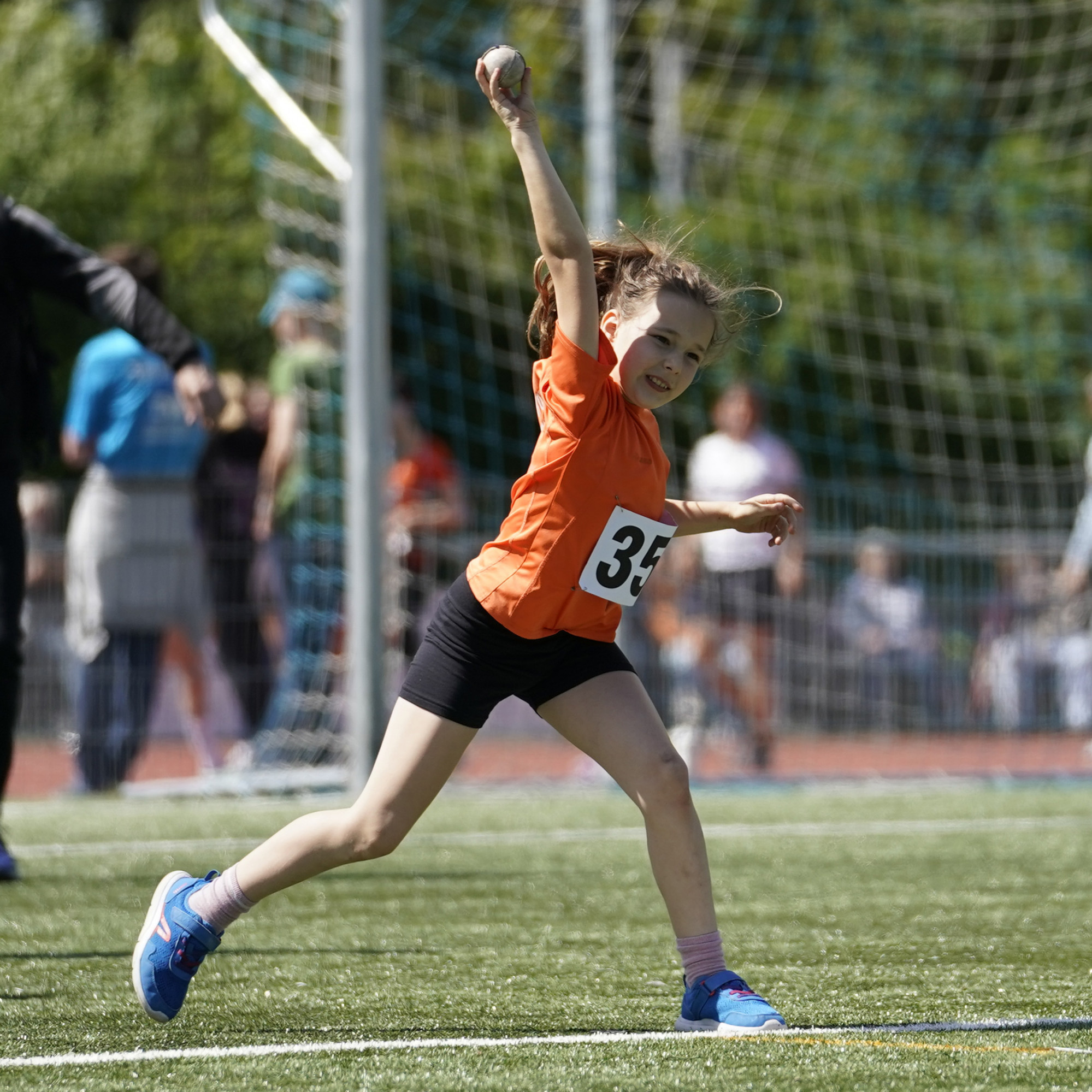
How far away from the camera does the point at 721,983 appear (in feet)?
11.4

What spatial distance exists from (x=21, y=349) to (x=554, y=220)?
2.32 m

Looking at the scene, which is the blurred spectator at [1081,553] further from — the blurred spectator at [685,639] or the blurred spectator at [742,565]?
the blurred spectator at [685,639]

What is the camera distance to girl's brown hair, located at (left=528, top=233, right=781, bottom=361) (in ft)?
12.1

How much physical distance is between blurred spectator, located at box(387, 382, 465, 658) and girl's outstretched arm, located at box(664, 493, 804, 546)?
5.24 meters

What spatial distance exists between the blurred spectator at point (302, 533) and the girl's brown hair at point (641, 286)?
5433mm

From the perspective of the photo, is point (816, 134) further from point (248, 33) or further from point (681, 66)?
point (248, 33)

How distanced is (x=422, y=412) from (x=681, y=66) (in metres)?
2.83

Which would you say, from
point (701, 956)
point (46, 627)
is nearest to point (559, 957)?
point (701, 956)

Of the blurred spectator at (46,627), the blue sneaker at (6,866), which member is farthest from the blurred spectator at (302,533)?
the blue sneaker at (6,866)

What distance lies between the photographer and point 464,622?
11.9ft

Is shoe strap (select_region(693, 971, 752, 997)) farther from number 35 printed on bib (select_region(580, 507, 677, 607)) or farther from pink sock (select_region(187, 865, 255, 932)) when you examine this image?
pink sock (select_region(187, 865, 255, 932))

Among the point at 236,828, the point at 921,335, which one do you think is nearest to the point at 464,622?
the point at 236,828

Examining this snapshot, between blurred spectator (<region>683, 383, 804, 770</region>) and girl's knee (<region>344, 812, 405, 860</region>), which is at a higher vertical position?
blurred spectator (<region>683, 383, 804, 770</region>)

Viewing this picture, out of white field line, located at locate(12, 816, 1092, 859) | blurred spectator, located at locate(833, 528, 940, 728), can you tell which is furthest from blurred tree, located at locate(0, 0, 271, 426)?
white field line, located at locate(12, 816, 1092, 859)
